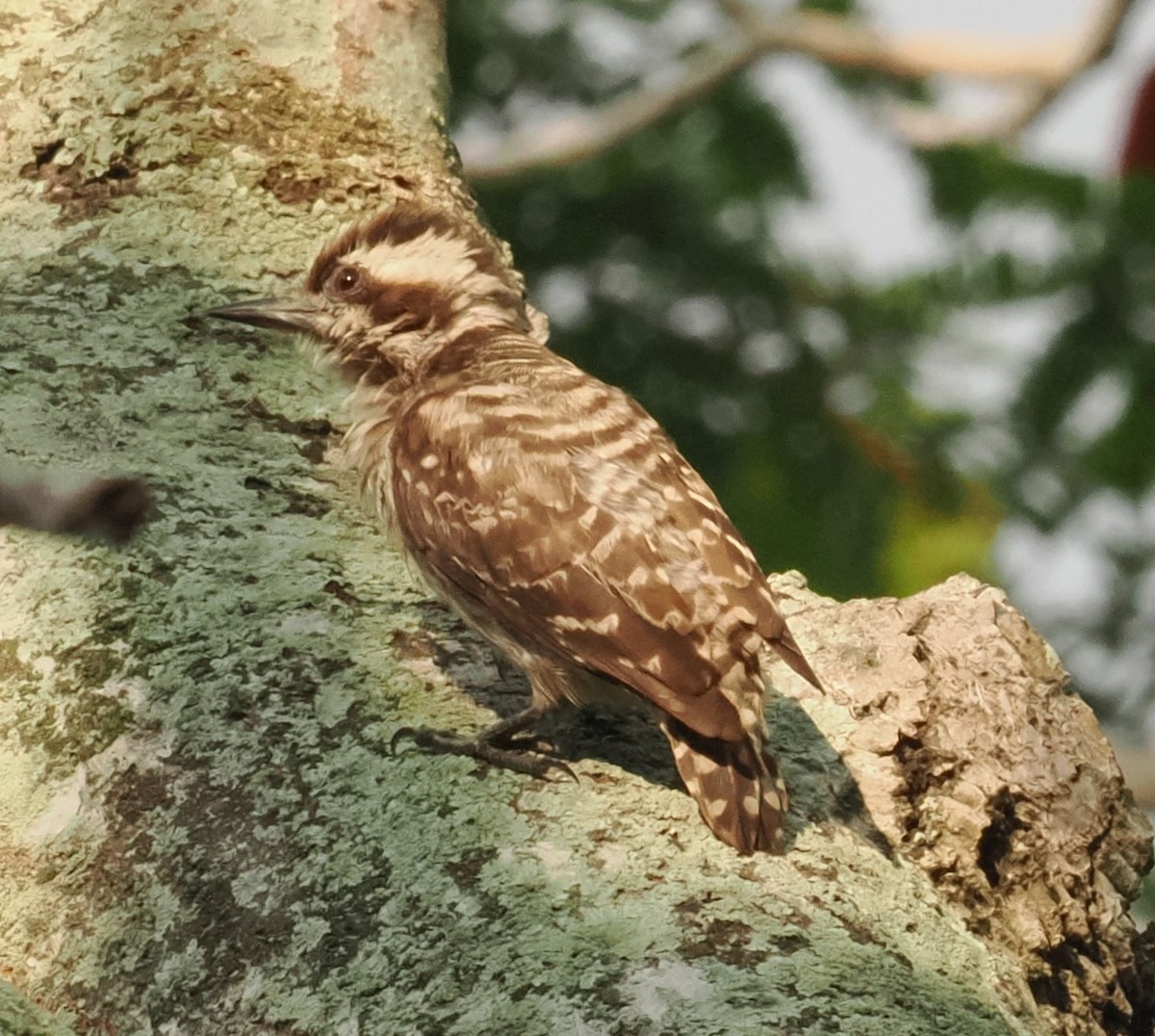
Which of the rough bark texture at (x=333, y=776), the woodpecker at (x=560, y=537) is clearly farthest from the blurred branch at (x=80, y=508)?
the woodpecker at (x=560, y=537)

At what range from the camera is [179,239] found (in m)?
4.00

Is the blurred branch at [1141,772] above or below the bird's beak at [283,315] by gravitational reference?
below

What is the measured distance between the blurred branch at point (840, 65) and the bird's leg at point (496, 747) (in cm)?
332

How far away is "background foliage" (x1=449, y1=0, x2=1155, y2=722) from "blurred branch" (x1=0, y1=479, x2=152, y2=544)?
230cm

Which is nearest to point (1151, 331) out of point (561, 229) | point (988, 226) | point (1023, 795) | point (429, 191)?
point (988, 226)

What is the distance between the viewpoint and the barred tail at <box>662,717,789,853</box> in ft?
9.30

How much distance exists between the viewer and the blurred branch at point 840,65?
623 centimetres

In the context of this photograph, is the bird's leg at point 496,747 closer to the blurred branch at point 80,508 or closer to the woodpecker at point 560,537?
the woodpecker at point 560,537

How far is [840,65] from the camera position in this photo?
6.91m

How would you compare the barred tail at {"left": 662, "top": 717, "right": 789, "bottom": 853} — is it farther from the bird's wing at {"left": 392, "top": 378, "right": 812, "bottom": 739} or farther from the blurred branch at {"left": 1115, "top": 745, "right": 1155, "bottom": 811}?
the blurred branch at {"left": 1115, "top": 745, "right": 1155, "bottom": 811}

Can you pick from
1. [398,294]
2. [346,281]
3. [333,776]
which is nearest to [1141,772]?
[398,294]

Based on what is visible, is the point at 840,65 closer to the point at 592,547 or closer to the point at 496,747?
the point at 592,547

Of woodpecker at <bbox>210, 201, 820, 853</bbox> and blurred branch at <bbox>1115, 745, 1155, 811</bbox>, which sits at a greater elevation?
woodpecker at <bbox>210, 201, 820, 853</bbox>

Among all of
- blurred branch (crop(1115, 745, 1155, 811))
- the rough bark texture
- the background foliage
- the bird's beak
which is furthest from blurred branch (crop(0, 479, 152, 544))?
blurred branch (crop(1115, 745, 1155, 811))
